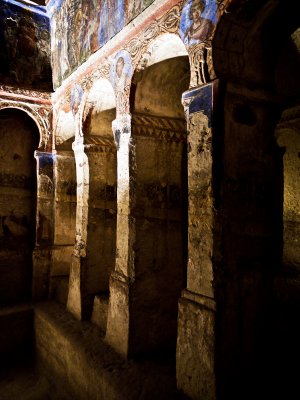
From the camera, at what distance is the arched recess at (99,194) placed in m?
5.60

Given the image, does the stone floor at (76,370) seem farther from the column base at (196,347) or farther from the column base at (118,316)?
the column base at (196,347)

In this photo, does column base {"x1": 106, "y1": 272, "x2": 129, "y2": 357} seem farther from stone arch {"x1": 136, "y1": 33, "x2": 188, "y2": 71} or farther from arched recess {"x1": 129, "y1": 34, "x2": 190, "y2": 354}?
stone arch {"x1": 136, "y1": 33, "x2": 188, "y2": 71}

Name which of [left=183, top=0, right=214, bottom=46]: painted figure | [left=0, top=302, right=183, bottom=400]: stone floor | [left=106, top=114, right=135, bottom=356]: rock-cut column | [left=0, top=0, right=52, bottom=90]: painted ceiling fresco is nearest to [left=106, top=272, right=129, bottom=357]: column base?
[left=106, top=114, right=135, bottom=356]: rock-cut column

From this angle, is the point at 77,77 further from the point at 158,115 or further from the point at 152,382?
the point at 152,382

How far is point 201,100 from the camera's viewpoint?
3055mm

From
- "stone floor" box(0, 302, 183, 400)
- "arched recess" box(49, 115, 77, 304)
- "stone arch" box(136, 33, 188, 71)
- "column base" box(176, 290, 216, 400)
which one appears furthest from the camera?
"arched recess" box(49, 115, 77, 304)

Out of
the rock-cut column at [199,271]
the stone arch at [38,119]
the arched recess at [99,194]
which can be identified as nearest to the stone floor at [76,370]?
the rock-cut column at [199,271]

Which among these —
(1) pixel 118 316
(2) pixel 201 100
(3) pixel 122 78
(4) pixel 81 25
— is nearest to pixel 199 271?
(2) pixel 201 100

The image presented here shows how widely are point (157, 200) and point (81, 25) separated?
355cm

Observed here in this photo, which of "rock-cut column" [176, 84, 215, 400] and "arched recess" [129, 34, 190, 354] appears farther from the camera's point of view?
"arched recess" [129, 34, 190, 354]

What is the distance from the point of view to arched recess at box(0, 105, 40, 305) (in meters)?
7.12

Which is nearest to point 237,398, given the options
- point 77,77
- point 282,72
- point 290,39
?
point 282,72

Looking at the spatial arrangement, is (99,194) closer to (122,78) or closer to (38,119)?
(122,78)

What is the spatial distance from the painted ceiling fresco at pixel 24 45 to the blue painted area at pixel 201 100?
16.4 ft
